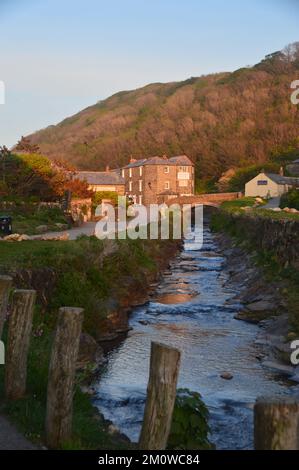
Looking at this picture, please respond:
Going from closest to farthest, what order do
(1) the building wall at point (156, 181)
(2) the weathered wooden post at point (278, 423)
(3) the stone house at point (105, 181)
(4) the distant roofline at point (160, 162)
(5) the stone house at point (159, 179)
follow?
(2) the weathered wooden post at point (278, 423)
(3) the stone house at point (105, 181)
(5) the stone house at point (159, 179)
(1) the building wall at point (156, 181)
(4) the distant roofline at point (160, 162)

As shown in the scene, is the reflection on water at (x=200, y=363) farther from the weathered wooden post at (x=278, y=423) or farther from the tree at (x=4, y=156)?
the tree at (x=4, y=156)

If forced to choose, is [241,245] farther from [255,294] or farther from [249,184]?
[249,184]

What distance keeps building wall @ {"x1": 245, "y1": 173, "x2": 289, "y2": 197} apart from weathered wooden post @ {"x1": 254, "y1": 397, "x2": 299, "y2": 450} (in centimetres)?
6680

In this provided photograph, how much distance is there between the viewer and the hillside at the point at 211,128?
109 meters

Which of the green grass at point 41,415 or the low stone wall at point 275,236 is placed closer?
the green grass at point 41,415

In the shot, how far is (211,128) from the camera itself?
12738 centimetres

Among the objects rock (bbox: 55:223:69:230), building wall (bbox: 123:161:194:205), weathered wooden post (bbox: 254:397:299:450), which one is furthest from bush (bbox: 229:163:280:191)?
weathered wooden post (bbox: 254:397:299:450)

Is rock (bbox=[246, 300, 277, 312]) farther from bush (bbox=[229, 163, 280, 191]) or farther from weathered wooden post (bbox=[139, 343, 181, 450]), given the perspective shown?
bush (bbox=[229, 163, 280, 191])

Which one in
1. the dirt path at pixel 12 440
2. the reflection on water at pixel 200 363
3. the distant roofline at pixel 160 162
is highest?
the distant roofline at pixel 160 162

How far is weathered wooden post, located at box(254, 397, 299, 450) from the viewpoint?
4.68 meters

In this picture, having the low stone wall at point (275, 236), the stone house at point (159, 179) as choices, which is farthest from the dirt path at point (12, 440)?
the stone house at point (159, 179)

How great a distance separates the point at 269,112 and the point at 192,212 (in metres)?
53.2

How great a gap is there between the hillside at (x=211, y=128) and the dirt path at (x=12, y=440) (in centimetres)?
9362
